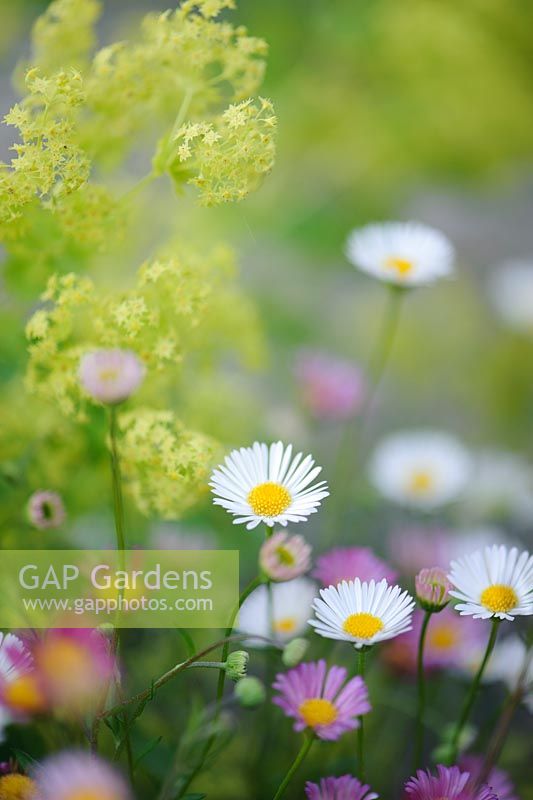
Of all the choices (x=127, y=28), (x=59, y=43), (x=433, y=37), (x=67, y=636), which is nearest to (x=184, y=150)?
(x=59, y=43)

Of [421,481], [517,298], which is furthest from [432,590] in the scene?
[517,298]

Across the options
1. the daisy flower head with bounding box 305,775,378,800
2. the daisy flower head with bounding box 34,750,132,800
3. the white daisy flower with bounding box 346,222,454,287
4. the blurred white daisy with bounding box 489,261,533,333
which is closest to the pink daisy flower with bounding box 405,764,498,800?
the daisy flower head with bounding box 305,775,378,800

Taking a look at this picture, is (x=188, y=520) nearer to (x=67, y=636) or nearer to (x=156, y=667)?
(x=156, y=667)

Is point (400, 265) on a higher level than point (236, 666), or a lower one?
higher

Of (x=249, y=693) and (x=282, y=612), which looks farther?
(x=282, y=612)

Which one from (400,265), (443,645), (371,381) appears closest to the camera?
(443,645)

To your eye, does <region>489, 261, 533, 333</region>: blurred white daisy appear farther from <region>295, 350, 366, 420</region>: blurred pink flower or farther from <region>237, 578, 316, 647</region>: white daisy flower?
<region>237, 578, 316, 647</region>: white daisy flower

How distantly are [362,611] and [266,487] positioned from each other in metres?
0.07

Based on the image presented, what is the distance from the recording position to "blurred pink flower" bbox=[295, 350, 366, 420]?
0.73m

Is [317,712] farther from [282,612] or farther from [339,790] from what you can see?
[282,612]

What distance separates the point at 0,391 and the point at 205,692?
262 millimetres

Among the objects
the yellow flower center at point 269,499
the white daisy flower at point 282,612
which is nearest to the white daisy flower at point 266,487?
the yellow flower center at point 269,499

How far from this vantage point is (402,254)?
2.24 feet

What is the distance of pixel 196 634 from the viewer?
0.54 metres
